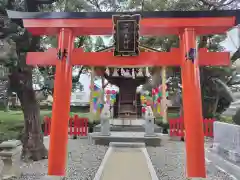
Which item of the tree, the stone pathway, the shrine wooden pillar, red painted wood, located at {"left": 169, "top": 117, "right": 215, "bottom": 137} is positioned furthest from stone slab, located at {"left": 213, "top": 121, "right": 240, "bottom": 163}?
the tree

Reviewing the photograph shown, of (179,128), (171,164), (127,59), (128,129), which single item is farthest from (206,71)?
(127,59)

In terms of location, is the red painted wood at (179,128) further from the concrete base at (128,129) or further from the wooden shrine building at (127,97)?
the wooden shrine building at (127,97)

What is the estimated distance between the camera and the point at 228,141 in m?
6.55

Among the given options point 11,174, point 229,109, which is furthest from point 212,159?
point 229,109

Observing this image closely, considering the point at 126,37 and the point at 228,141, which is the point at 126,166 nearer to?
the point at 228,141

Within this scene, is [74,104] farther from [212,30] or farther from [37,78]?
[212,30]

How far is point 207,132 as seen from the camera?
42.4 feet

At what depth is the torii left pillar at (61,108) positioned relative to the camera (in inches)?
203

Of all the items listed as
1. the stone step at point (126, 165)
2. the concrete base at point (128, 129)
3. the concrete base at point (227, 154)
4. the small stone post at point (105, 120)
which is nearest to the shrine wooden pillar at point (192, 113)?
the stone step at point (126, 165)

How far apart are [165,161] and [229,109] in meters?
13.2

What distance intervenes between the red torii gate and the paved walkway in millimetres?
1327

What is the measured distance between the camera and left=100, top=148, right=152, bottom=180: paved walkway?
5.86 metres

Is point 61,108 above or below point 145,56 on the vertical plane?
below

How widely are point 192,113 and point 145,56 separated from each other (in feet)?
5.77
